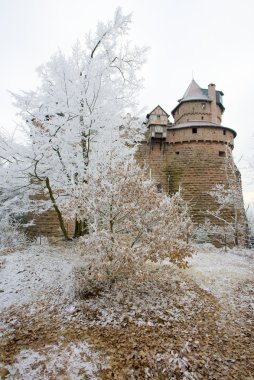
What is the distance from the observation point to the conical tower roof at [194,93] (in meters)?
28.4

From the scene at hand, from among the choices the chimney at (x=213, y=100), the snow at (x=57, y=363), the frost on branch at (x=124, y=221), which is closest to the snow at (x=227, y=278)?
the frost on branch at (x=124, y=221)

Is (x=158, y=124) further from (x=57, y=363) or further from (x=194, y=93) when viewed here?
(x=57, y=363)

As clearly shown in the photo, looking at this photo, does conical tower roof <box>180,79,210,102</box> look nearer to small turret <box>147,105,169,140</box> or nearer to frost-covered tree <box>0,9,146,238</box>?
small turret <box>147,105,169,140</box>

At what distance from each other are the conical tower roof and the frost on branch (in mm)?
25516

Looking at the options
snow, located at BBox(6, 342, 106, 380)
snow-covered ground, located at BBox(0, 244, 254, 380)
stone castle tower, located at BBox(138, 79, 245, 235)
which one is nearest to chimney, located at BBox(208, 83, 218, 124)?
stone castle tower, located at BBox(138, 79, 245, 235)

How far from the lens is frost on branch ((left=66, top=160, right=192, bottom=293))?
214 inches

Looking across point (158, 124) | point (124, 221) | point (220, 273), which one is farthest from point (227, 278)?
point (158, 124)

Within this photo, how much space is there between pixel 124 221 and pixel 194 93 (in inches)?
1077

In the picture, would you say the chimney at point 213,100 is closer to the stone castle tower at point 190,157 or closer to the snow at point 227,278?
the stone castle tower at point 190,157

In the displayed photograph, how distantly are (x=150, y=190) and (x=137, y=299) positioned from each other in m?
2.52

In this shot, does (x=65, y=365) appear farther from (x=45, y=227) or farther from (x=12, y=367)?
(x=45, y=227)

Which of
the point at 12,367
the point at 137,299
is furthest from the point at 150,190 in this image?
the point at 12,367

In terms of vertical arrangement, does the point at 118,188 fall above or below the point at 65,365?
above

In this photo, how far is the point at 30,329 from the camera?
15.1 ft
